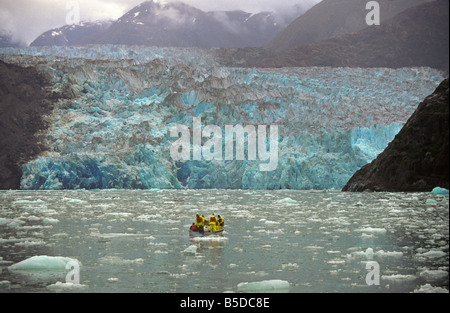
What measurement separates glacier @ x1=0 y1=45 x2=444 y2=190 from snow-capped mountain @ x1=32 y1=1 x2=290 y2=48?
83.7m

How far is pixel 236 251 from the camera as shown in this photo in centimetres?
1591

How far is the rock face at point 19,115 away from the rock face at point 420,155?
119ft

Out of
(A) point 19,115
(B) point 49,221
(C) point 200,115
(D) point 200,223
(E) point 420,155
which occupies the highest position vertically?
(A) point 19,115

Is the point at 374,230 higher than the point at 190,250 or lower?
lower

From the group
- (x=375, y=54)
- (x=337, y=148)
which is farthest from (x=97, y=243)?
(x=375, y=54)

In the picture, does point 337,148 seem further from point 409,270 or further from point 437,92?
point 409,270

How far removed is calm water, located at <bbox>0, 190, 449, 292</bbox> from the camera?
37.9 feet

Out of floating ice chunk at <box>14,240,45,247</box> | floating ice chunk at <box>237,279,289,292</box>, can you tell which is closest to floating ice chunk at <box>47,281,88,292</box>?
floating ice chunk at <box>237,279,289,292</box>

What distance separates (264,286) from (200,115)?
52321 millimetres

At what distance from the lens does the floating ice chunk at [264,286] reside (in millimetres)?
10828

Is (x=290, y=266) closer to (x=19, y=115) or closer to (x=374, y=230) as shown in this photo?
(x=374, y=230)

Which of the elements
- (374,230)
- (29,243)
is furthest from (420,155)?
(29,243)
